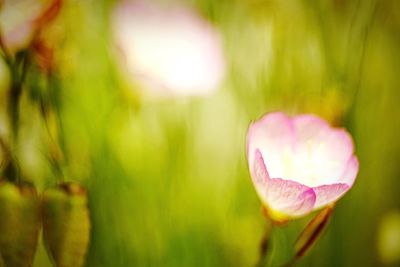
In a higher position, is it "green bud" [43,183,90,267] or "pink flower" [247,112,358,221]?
"pink flower" [247,112,358,221]

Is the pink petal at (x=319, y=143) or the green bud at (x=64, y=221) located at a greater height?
the pink petal at (x=319, y=143)

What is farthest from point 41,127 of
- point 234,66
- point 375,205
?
point 375,205

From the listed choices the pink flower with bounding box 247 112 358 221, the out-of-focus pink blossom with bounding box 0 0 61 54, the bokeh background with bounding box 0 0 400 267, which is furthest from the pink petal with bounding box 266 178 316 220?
the out-of-focus pink blossom with bounding box 0 0 61 54

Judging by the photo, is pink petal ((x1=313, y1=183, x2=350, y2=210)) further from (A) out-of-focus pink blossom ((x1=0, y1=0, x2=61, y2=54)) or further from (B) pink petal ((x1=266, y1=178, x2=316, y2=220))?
(A) out-of-focus pink blossom ((x1=0, y1=0, x2=61, y2=54))

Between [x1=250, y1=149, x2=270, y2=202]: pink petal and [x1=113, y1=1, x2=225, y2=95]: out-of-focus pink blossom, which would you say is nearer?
[x1=250, y1=149, x2=270, y2=202]: pink petal

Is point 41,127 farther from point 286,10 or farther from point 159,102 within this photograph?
point 286,10

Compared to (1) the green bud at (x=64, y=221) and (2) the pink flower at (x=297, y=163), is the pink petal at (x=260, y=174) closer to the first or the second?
(2) the pink flower at (x=297, y=163)

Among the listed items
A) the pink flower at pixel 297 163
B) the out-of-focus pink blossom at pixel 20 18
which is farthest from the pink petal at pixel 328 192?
the out-of-focus pink blossom at pixel 20 18

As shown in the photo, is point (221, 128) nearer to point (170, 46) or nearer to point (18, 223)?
point (170, 46)

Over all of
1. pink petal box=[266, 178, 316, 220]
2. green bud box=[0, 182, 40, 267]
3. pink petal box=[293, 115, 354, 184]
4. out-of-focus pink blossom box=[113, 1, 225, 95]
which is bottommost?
green bud box=[0, 182, 40, 267]
